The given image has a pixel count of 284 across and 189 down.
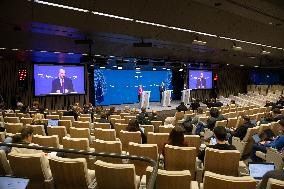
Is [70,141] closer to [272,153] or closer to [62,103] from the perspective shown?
[272,153]

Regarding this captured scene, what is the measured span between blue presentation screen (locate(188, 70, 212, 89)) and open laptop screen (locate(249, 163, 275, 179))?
22.6 meters

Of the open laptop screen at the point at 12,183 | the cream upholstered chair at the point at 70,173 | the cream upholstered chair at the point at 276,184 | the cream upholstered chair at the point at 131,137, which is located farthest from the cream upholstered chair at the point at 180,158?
the open laptop screen at the point at 12,183

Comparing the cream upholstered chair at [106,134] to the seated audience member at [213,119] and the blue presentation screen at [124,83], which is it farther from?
the blue presentation screen at [124,83]

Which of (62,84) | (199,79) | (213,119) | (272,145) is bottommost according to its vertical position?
(272,145)

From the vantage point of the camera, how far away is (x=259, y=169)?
450 cm

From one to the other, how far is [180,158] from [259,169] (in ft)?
3.80

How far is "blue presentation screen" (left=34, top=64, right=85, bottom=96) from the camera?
60.5 ft

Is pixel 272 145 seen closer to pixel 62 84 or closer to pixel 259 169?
pixel 259 169

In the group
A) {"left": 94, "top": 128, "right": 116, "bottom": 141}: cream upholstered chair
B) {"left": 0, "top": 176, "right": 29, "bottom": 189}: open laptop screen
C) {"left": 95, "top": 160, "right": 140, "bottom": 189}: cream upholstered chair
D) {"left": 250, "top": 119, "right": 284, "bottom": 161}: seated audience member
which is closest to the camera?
{"left": 0, "top": 176, "right": 29, "bottom": 189}: open laptop screen

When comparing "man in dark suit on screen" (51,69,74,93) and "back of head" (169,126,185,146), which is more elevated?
"man in dark suit on screen" (51,69,74,93)

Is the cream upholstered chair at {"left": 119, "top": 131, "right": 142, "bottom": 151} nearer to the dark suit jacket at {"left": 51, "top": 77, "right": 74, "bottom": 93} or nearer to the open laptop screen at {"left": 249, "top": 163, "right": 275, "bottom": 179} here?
the open laptop screen at {"left": 249, "top": 163, "right": 275, "bottom": 179}

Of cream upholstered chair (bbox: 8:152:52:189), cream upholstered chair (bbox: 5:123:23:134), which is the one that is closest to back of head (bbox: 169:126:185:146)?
cream upholstered chair (bbox: 8:152:52:189)

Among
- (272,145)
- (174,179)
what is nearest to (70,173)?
(174,179)

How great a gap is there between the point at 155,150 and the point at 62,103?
52.7 feet
